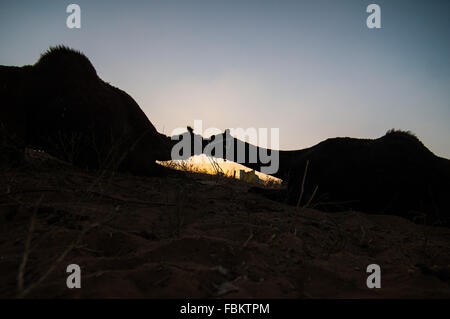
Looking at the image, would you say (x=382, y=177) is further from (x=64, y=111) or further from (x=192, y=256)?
(x=64, y=111)

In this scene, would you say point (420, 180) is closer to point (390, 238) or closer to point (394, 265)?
point (390, 238)

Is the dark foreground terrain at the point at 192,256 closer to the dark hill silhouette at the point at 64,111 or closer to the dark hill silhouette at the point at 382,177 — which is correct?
the dark hill silhouette at the point at 382,177

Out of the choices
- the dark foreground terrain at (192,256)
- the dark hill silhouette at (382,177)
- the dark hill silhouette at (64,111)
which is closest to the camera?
the dark foreground terrain at (192,256)

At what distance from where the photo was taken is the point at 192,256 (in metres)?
1.44

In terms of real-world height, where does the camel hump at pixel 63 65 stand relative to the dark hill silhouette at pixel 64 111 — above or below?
above

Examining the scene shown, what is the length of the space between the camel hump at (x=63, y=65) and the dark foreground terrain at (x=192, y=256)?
9.08ft

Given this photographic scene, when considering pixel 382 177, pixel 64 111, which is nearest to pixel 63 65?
pixel 64 111

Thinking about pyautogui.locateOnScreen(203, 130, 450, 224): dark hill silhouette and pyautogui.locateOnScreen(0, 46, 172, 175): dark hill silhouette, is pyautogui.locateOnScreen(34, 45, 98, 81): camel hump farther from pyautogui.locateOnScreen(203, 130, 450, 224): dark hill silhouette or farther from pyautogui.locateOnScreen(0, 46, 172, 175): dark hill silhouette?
pyautogui.locateOnScreen(203, 130, 450, 224): dark hill silhouette

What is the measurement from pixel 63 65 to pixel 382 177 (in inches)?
212

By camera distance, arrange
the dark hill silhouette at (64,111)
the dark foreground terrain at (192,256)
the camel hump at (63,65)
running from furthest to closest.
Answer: the camel hump at (63,65) < the dark hill silhouette at (64,111) < the dark foreground terrain at (192,256)

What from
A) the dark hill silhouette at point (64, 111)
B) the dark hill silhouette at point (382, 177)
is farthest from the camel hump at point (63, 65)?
the dark hill silhouette at point (382, 177)

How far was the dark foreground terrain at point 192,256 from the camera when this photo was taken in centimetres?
109

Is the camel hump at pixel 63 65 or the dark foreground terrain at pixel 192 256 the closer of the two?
the dark foreground terrain at pixel 192 256
